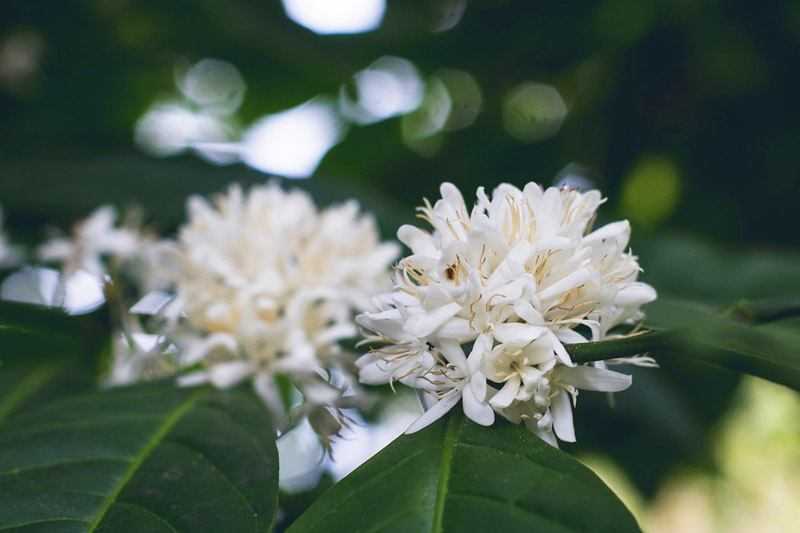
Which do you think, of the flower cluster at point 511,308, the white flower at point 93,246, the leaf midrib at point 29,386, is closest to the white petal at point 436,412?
the flower cluster at point 511,308

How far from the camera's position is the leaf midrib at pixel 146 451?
94cm

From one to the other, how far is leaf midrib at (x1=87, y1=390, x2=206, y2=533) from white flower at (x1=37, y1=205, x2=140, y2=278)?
2.11 feet

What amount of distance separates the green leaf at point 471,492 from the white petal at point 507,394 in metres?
0.04

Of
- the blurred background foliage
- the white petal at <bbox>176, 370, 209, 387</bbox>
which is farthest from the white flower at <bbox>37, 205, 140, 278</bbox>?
the white petal at <bbox>176, 370, 209, 387</bbox>

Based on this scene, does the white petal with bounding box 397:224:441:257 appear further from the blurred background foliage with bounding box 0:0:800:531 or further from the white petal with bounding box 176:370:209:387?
the blurred background foliage with bounding box 0:0:800:531

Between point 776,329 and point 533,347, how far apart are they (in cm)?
28

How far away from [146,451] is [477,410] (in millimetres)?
470

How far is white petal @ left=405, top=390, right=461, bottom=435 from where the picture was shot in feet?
3.05

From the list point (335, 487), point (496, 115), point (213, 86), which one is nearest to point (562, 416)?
point (335, 487)

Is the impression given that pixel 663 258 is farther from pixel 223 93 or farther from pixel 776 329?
pixel 223 93

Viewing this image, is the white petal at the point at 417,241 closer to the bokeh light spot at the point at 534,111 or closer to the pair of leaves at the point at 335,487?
the pair of leaves at the point at 335,487

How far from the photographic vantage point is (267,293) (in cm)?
145

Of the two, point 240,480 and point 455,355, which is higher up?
point 455,355

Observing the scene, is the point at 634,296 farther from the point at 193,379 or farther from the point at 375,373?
the point at 193,379
